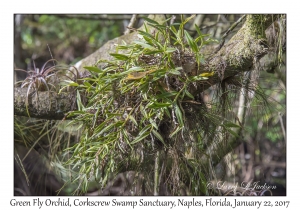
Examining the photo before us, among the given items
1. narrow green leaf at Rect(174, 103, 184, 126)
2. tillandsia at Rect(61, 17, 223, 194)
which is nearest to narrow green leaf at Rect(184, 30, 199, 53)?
tillandsia at Rect(61, 17, 223, 194)

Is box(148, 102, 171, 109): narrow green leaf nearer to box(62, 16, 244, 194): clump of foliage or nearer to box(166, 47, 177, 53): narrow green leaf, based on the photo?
box(62, 16, 244, 194): clump of foliage

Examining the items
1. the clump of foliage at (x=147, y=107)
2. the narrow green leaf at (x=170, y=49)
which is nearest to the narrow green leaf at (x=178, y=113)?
the clump of foliage at (x=147, y=107)

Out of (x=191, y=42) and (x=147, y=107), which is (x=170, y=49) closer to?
(x=191, y=42)

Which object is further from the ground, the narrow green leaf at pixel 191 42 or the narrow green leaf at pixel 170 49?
the narrow green leaf at pixel 191 42

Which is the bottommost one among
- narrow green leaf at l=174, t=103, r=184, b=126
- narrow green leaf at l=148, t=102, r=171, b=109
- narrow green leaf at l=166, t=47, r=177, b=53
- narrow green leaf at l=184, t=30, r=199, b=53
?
narrow green leaf at l=174, t=103, r=184, b=126

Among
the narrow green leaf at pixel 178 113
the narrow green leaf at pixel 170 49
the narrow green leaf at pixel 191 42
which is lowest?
the narrow green leaf at pixel 178 113

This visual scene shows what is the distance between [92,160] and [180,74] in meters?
0.36

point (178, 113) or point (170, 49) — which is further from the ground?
point (170, 49)

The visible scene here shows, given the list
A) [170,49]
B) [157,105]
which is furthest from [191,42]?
[157,105]

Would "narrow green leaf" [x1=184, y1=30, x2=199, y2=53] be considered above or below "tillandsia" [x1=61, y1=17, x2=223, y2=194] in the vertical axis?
above

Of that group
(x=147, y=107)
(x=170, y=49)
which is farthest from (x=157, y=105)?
(x=170, y=49)

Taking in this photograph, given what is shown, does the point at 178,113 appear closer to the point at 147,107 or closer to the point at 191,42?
the point at 147,107

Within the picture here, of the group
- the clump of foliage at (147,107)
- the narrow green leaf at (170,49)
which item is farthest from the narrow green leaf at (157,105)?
the narrow green leaf at (170,49)

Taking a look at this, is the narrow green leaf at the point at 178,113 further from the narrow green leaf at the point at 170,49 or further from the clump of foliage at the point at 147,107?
the narrow green leaf at the point at 170,49
